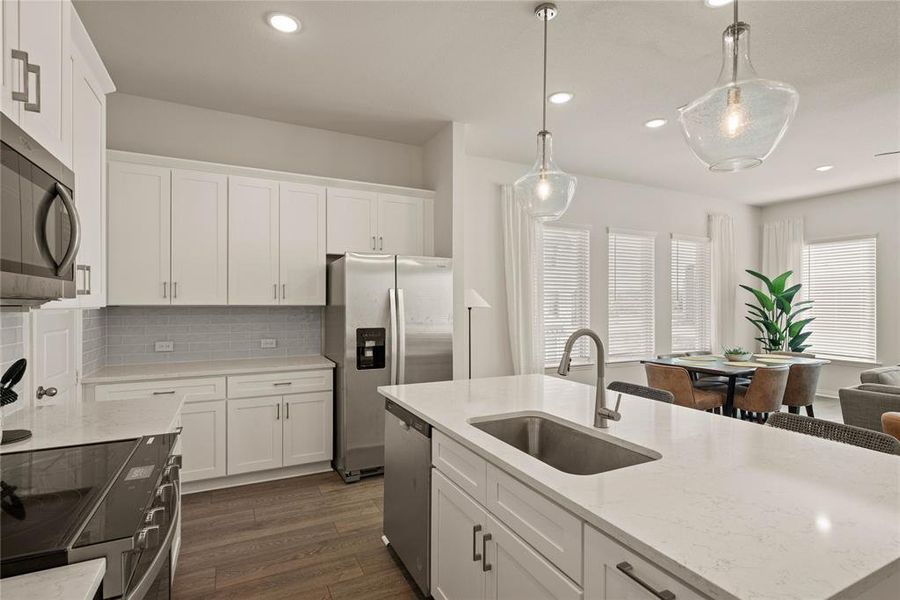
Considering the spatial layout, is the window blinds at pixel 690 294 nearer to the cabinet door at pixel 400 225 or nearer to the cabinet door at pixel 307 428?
the cabinet door at pixel 400 225

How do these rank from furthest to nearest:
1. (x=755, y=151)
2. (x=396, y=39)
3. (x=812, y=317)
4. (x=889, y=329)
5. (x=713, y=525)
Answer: (x=812, y=317) < (x=889, y=329) < (x=396, y=39) < (x=755, y=151) < (x=713, y=525)

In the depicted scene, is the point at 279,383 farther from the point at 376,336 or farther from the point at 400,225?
the point at 400,225

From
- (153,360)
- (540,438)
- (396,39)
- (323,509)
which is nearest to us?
(540,438)

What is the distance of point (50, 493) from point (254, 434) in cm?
227

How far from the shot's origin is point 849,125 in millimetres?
3914

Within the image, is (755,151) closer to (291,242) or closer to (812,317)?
(291,242)

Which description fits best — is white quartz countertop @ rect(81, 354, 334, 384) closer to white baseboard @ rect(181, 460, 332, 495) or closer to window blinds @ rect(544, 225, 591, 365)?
white baseboard @ rect(181, 460, 332, 495)

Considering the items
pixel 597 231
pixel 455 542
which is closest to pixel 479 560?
pixel 455 542

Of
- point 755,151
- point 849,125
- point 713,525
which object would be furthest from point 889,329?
point 713,525

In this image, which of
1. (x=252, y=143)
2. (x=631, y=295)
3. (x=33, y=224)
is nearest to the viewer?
(x=33, y=224)

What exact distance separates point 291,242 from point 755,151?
3.19 meters

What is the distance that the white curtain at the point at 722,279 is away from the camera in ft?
21.4

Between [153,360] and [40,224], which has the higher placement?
[40,224]

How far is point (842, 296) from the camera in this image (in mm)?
6254
